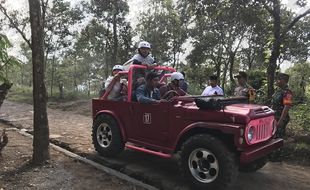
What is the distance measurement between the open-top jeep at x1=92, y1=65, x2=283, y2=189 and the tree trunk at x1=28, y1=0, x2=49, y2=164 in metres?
1.43

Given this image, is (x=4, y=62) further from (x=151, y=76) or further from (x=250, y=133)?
(x=250, y=133)

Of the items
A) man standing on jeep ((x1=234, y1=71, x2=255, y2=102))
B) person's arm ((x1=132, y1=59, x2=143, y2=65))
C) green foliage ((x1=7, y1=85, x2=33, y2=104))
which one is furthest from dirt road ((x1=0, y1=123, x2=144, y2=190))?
green foliage ((x1=7, y1=85, x2=33, y2=104))

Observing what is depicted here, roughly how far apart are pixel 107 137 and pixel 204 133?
2.53m

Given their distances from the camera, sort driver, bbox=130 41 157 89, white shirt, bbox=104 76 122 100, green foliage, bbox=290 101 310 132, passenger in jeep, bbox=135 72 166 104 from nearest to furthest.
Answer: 1. passenger in jeep, bbox=135 72 166 104
2. driver, bbox=130 41 157 89
3. white shirt, bbox=104 76 122 100
4. green foliage, bbox=290 101 310 132

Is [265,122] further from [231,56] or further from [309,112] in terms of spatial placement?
[231,56]

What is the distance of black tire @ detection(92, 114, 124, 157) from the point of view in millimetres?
7133

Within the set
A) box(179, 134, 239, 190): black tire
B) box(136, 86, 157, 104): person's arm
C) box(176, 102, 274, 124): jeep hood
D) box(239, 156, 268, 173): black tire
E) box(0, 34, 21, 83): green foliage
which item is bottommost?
box(239, 156, 268, 173): black tire

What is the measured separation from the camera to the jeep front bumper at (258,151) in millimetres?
5184

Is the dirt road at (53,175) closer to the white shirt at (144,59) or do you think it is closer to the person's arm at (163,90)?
the person's arm at (163,90)

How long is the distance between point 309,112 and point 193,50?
17.2m

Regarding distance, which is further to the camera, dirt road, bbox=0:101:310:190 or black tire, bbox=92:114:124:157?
black tire, bbox=92:114:124:157

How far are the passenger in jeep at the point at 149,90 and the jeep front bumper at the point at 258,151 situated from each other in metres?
1.86

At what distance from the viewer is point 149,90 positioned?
21.9 feet

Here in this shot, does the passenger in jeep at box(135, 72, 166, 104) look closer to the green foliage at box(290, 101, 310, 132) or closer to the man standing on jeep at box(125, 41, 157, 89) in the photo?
the man standing on jeep at box(125, 41, 157, 89)
